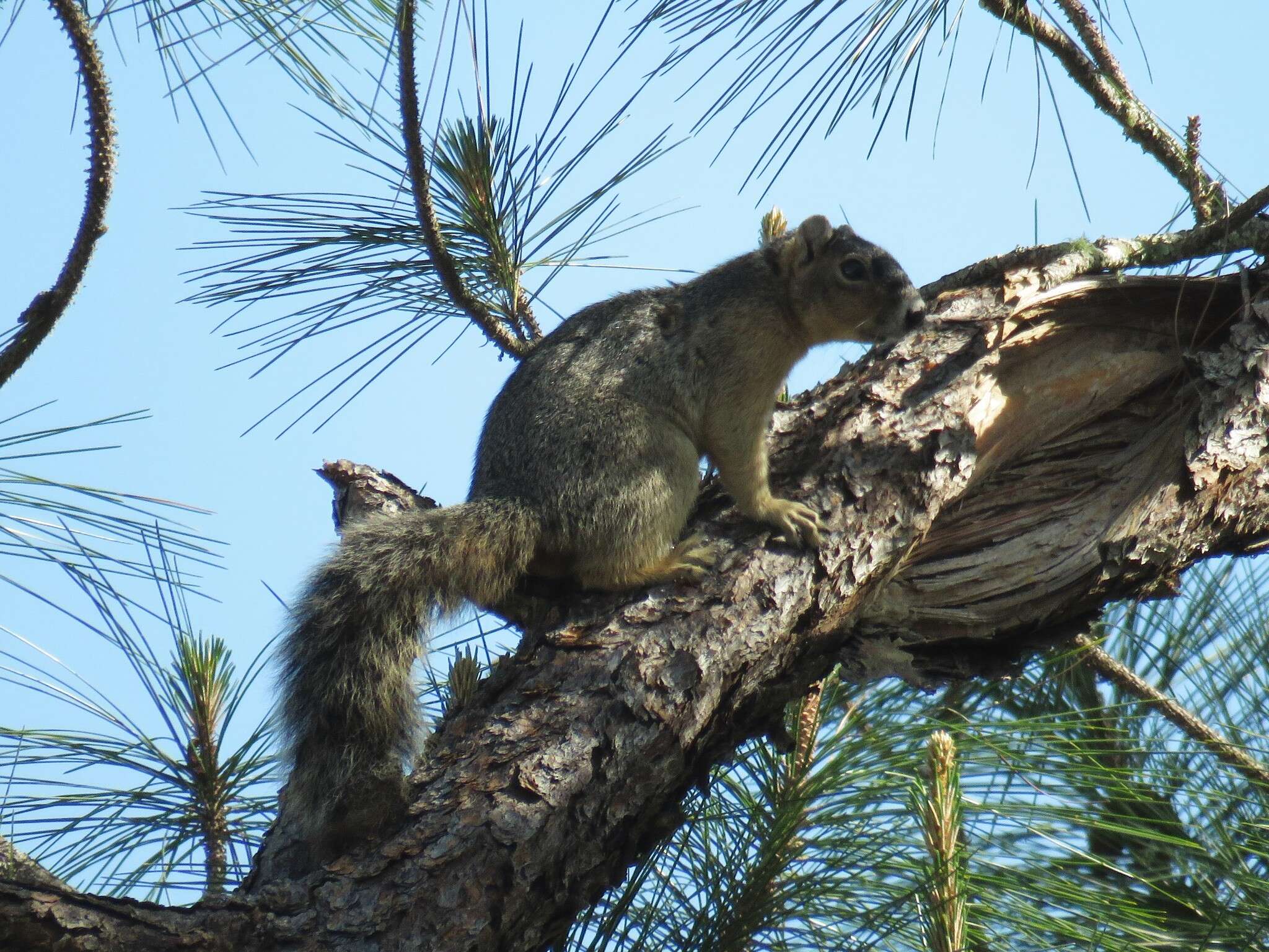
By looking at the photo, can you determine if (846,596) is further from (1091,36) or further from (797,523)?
(1091,36)

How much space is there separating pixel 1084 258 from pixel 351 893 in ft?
7.58

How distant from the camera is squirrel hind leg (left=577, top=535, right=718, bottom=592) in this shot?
2.47 m

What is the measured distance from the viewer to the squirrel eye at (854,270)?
3404mm

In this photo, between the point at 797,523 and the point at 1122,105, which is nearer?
the point at 797,523

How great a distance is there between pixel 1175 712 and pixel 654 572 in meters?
1.34

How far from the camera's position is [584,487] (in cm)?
280

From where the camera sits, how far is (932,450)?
102 inches

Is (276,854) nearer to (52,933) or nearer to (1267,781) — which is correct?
(52,933)

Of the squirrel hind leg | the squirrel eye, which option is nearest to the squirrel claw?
the squirrel hind leg

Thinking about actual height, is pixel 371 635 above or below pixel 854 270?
below

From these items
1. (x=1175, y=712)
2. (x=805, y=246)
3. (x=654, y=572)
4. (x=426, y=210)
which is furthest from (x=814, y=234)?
(x=1175, y=712)

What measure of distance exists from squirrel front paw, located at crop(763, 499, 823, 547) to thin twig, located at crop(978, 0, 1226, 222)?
1.24 metres

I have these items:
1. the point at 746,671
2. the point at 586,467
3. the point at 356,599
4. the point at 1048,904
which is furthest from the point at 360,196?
the point at 1048,904

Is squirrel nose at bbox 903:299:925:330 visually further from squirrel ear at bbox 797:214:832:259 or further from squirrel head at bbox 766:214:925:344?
squirrel ear at bbox 797:214:832:259
